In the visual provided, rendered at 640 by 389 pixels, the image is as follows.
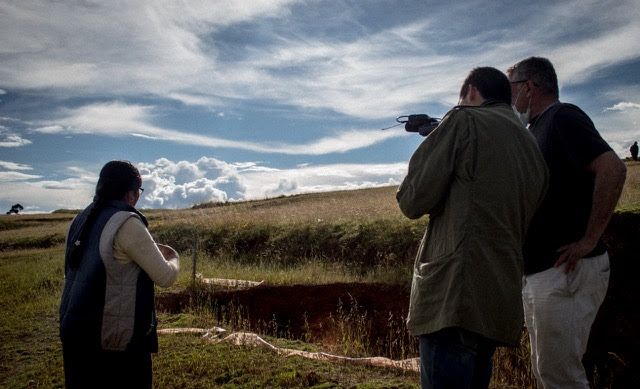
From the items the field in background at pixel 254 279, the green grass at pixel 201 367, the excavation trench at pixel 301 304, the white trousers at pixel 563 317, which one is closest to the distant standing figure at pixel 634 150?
the field in background at pixel 254 279

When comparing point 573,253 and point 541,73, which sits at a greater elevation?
point 541,73

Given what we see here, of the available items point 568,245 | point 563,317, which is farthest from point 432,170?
point 563,317

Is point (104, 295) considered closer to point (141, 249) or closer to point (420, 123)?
point (141, 249)

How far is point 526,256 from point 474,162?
110cm

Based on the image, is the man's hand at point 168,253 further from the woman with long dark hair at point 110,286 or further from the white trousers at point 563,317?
the white trousers at point 563,317

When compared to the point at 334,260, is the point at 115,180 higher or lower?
higher

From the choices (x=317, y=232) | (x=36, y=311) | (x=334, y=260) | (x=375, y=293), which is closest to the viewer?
(x=36, y=311)

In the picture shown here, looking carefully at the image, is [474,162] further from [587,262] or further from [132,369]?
[132,369]

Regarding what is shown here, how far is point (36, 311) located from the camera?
895cm

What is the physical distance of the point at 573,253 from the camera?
2.86 meters

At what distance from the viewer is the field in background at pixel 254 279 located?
15.9ft

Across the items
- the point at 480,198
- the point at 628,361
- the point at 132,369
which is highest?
the point at 480,198

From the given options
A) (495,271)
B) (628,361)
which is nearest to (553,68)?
(495,271)

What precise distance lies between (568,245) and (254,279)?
9.18m
